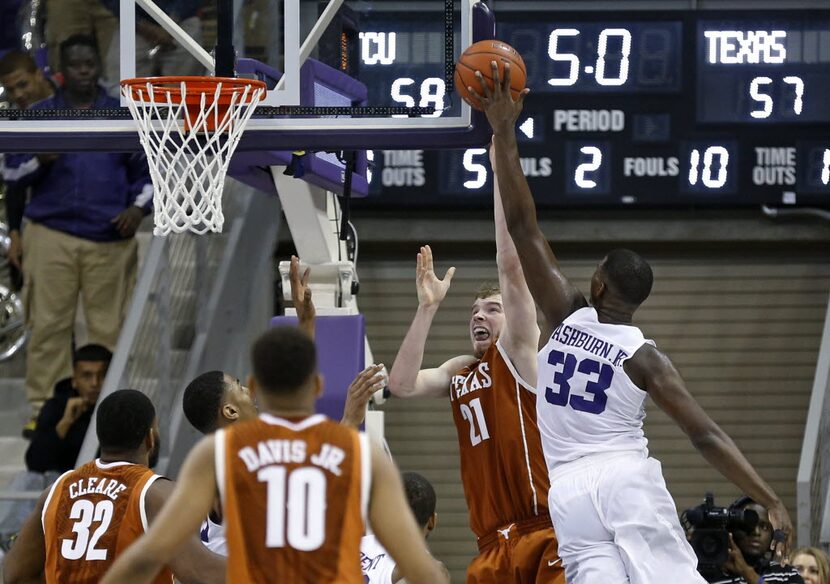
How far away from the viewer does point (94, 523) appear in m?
5.34

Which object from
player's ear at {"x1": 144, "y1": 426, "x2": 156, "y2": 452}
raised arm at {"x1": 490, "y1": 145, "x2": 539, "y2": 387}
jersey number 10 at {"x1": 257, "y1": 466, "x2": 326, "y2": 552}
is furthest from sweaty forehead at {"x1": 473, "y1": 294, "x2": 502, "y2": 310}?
jersey number 10 at {"x1": 257, "y1": 466, "x2": 326, "y2": 552}

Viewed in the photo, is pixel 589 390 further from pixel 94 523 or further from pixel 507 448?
pixel 94 523

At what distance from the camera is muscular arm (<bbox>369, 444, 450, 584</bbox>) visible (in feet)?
13.5

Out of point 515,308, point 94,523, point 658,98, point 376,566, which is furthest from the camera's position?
point 658,98

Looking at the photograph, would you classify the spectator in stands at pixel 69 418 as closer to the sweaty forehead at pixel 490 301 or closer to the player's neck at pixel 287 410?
the sweaty forehead at pixel 490 301

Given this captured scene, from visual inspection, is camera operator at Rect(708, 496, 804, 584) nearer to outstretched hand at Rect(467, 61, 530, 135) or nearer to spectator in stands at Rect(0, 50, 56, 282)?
outstretched hand at Rect(467, 61, 530, 135)

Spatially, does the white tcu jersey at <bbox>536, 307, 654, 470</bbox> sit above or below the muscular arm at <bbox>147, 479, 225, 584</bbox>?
above

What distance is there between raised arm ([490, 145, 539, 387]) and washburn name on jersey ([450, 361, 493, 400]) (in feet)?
0.48

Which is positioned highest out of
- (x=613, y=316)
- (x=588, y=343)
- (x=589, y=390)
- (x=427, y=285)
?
(x=427, y=285)

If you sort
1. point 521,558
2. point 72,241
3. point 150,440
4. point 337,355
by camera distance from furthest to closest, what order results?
1. point 72,241
2. point 337,355
3. point 521,558
4. point 150,440

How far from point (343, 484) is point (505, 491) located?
2.83m

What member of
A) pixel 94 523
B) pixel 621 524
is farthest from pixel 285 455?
pixel 621 524

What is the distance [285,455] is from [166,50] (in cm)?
801

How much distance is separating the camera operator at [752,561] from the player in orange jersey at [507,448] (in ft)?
5.21
